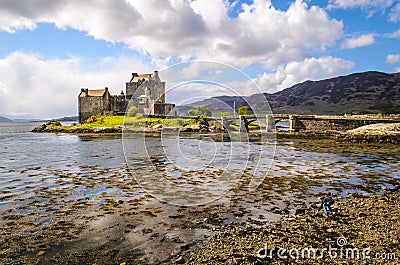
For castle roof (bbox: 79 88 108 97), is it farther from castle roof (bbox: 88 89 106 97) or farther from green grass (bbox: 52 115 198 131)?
green grass (bbox: 52 115 198 131)

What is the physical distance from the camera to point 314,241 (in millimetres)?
9023

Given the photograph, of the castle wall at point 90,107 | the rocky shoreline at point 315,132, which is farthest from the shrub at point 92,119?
the rocky shoreline at point 315,132

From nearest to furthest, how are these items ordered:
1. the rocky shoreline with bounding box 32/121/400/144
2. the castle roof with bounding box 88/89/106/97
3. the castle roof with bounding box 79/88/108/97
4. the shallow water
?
the shallow water → the rocky shoreline with bounding box 32/121/400/144 → the castle roof with bounding box 88/89/106/97 → the castle roof with bounding box 79/88/108/97

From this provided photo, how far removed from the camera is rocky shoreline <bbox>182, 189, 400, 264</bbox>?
26.0ft

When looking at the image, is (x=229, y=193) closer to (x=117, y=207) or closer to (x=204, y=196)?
(x=204, y=196)

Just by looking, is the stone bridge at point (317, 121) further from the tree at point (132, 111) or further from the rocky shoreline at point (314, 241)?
the rocky shoreline at point (314, 241)

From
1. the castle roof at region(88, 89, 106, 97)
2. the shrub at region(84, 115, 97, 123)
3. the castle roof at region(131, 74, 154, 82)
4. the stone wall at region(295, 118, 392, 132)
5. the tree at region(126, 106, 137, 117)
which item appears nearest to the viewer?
the stone wall at region(295, 118, 392, 132)

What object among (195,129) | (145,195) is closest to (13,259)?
(145,195)

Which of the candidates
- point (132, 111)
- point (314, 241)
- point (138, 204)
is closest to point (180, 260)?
point (314, 241)

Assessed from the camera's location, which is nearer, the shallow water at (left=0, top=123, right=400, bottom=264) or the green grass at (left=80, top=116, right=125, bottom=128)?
the shallow water at (left=0, top=123, right=400, bottom=264)

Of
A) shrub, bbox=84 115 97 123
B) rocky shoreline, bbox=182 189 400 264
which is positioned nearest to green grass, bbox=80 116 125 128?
shrub, bbox=84 115 97 123

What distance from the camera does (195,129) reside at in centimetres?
9325

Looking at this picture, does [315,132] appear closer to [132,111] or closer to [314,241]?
[132,111]

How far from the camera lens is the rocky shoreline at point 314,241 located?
7910 mm
